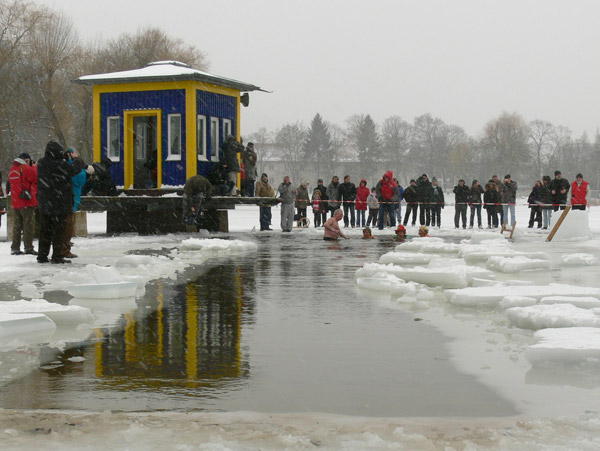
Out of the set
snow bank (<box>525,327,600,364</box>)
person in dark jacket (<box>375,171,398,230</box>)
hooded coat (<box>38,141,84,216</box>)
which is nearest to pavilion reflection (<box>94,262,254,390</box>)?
snow bank (<box>525,327,600,364</box>)

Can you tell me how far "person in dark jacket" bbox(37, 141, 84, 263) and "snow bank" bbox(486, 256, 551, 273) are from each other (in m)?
6.78

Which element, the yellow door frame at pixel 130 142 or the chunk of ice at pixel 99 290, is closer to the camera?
the chunk of ice at pixel 99 290

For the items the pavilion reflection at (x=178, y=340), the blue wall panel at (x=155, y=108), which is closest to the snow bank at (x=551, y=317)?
the pavilion reflection at (x=178, y=340)

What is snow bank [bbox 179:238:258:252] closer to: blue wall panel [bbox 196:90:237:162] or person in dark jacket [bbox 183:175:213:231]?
person in dark jacket [bbox 183:175:213:231]

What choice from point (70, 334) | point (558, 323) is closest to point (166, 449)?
point (70, 334)

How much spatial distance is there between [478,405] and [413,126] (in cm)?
14129

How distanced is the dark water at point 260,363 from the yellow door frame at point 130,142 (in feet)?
44.0

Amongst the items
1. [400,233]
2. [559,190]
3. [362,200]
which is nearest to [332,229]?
[400,233]

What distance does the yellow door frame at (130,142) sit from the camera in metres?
23.4

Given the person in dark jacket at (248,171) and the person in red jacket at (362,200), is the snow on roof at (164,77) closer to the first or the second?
the person in dark jacket at (248,171)

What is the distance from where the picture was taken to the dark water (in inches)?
203

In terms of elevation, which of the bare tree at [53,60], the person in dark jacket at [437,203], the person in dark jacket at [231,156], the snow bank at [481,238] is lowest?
the snow bank at [481,238]

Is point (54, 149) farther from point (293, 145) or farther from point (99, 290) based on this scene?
point (293, 145)

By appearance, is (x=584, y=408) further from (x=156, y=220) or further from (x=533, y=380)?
(x=156, y=220)
